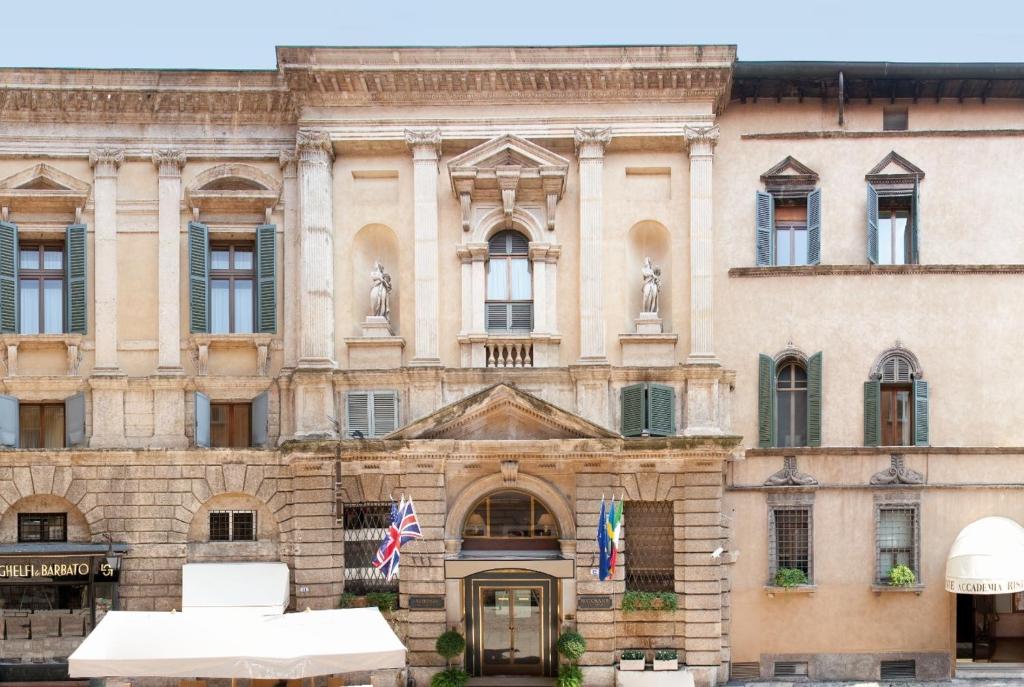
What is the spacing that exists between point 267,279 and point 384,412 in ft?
13.5

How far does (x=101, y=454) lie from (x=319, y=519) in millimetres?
5042

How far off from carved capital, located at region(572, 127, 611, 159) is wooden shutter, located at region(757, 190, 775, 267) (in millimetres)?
3795

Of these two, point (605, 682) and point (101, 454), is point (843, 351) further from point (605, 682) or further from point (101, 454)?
point (101, 454)

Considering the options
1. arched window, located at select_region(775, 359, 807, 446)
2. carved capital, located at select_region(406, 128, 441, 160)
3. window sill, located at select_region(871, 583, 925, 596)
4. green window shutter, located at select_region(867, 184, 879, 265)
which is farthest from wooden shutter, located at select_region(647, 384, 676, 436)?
carved capital, located at select_region(406, 128, 441, 160)

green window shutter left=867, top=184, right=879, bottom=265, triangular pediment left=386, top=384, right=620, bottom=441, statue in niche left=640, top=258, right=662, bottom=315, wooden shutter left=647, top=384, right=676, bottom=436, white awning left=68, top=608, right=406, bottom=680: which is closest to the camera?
white awning left=68, top=608, right=406, bottom=680

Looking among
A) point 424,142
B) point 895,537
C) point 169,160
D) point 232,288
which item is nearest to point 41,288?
→ point 169,160

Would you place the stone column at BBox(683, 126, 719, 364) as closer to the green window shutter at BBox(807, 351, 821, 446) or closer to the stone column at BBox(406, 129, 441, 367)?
the green window shutter at BBox(807, 351, 821, 446)

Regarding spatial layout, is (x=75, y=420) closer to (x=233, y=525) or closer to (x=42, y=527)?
(x=42, y=527)

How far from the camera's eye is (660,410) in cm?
2052

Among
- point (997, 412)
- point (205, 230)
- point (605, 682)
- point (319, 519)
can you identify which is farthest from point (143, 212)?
point (997, 412)

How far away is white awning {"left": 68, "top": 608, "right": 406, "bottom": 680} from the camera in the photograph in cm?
1252

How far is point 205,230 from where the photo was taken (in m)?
21.5

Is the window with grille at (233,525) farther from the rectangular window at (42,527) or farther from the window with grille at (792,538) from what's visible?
the window with grille at (792,538)

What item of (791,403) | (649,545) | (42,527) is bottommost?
(649,545)
